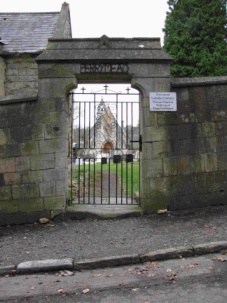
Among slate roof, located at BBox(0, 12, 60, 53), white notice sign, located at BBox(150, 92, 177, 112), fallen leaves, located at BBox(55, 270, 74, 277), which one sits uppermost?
slate roof, located at BBox(0, 12, 60, 53)

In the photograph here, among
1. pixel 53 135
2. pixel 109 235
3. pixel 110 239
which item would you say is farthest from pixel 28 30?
pixel 110 239

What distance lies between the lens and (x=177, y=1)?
17172 mm

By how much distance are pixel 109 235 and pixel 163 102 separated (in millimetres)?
2858

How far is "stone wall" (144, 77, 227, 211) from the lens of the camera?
20.0ft

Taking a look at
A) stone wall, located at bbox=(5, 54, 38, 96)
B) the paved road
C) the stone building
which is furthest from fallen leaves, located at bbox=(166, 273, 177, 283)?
stone wall, located at bbox=(5, 54, 38, 96)

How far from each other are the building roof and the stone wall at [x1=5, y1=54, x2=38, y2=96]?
0.32 m

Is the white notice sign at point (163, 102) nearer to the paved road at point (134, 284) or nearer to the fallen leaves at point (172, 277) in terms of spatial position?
the paved road at point (134, 284)

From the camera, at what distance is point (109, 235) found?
201 inches

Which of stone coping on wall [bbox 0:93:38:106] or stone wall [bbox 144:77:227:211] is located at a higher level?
stone coping on wall [bbox 0:93:38:106]

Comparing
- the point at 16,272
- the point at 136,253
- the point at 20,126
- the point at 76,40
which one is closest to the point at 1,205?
the point at 20,126

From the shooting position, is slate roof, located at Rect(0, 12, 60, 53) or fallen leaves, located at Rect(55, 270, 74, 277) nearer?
fallen leaves, located at Rect(55, 270, 74, 277)

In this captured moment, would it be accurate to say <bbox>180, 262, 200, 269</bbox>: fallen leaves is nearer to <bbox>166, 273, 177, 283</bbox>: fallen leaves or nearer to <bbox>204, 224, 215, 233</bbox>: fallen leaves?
<bbox>166, 273, 177, 283</bbox>: fallen leaves

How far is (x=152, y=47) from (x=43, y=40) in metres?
6.82

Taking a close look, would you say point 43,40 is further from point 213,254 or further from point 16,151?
point 213,254
